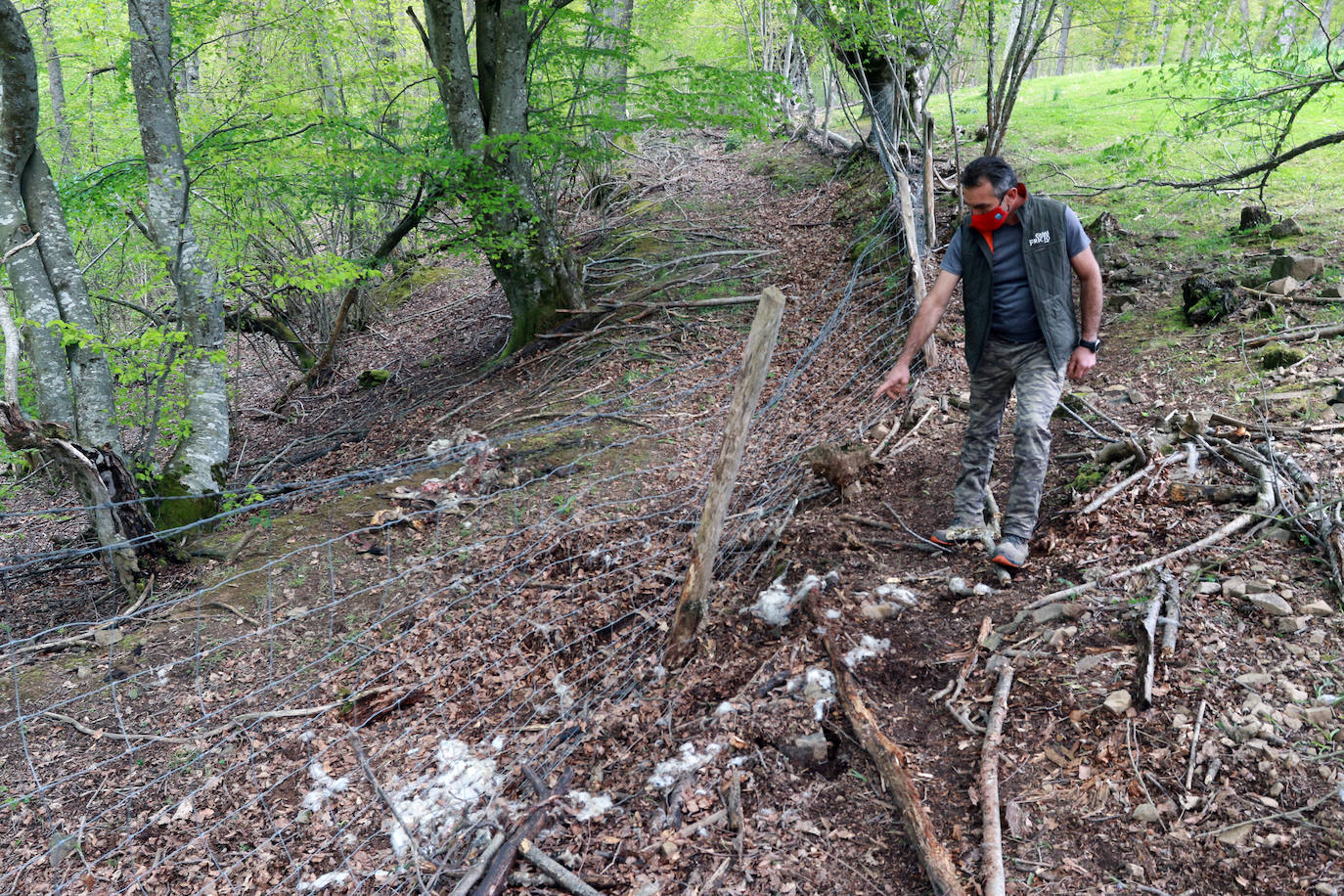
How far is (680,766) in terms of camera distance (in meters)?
2.96

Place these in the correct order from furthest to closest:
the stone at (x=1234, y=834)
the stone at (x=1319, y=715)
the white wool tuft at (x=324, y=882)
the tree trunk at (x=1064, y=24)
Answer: the tree trunk at (x=1064, y=24)
the white wool tuft at (x=324, y=882)
the stone at (x=1319, y=715)
the stone at (x=1234, y=834)

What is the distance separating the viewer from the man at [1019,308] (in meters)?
3.42

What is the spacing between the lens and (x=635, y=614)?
4066 mm

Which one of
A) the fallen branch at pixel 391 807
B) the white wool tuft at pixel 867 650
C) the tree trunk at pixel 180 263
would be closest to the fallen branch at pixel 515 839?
the fallen branch at pixel 391 807

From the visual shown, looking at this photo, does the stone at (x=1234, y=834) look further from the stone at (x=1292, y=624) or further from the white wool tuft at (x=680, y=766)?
the white wool tuft at (x=680, y=766)

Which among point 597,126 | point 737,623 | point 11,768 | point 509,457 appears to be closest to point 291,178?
point 597,126

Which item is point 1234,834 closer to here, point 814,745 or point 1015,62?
point 814,745

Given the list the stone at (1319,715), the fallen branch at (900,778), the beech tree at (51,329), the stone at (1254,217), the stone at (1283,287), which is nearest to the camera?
the fallen branch at (900,778)

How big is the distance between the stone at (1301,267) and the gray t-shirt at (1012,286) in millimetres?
3774

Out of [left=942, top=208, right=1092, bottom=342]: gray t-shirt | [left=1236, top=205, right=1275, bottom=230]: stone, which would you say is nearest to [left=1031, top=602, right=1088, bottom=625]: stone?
[left=942, top=208, right=1092, bottom=342]: gray t-shirt

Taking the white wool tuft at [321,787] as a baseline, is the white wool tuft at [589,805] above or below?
above

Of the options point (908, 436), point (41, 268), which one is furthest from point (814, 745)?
point (41, 268)

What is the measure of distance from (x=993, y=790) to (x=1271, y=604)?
138 centimetres

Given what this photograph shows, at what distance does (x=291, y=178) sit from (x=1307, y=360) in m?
8.44
